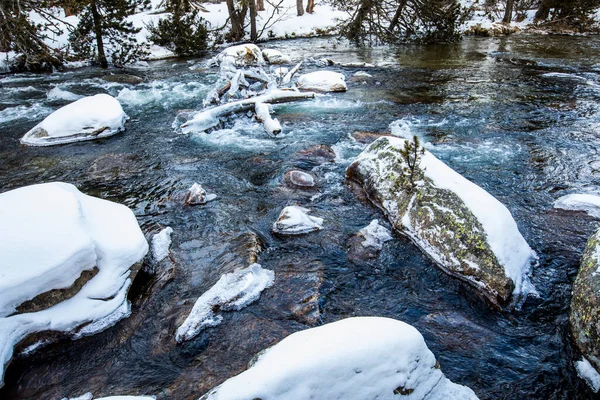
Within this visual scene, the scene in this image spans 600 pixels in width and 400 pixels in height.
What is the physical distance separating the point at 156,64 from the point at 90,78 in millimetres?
3133

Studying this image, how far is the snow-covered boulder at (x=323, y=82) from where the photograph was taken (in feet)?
32.9

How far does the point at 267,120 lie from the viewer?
7703 mm

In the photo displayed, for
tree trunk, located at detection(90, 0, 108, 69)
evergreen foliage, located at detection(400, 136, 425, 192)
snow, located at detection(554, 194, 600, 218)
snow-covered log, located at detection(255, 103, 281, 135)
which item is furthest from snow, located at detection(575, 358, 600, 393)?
tree trunk, located at detection(90, 0, 108, 69)

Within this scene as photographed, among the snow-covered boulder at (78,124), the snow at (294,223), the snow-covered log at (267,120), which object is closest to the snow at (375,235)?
the snow at (294,223)

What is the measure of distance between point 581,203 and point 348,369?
4.12m

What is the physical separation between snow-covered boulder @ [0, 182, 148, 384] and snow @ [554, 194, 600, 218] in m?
5.02

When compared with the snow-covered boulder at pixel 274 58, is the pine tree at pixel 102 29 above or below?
above

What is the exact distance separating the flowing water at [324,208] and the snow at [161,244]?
14 centimetres

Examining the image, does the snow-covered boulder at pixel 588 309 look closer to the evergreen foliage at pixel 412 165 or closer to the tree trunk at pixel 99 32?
the evergreen foliage at pixel 412 165

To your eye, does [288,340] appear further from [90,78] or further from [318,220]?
[90,78]

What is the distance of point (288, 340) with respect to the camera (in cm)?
247

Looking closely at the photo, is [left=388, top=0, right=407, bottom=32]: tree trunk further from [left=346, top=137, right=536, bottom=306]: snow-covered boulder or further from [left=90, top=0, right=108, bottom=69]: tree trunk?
[left=346, top=137, right=536, bottom=306]: snow-covered boulder

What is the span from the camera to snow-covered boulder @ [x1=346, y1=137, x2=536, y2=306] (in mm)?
3479

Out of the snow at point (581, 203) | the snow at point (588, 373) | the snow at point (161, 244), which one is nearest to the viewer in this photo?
the snow at point (588, 373)
